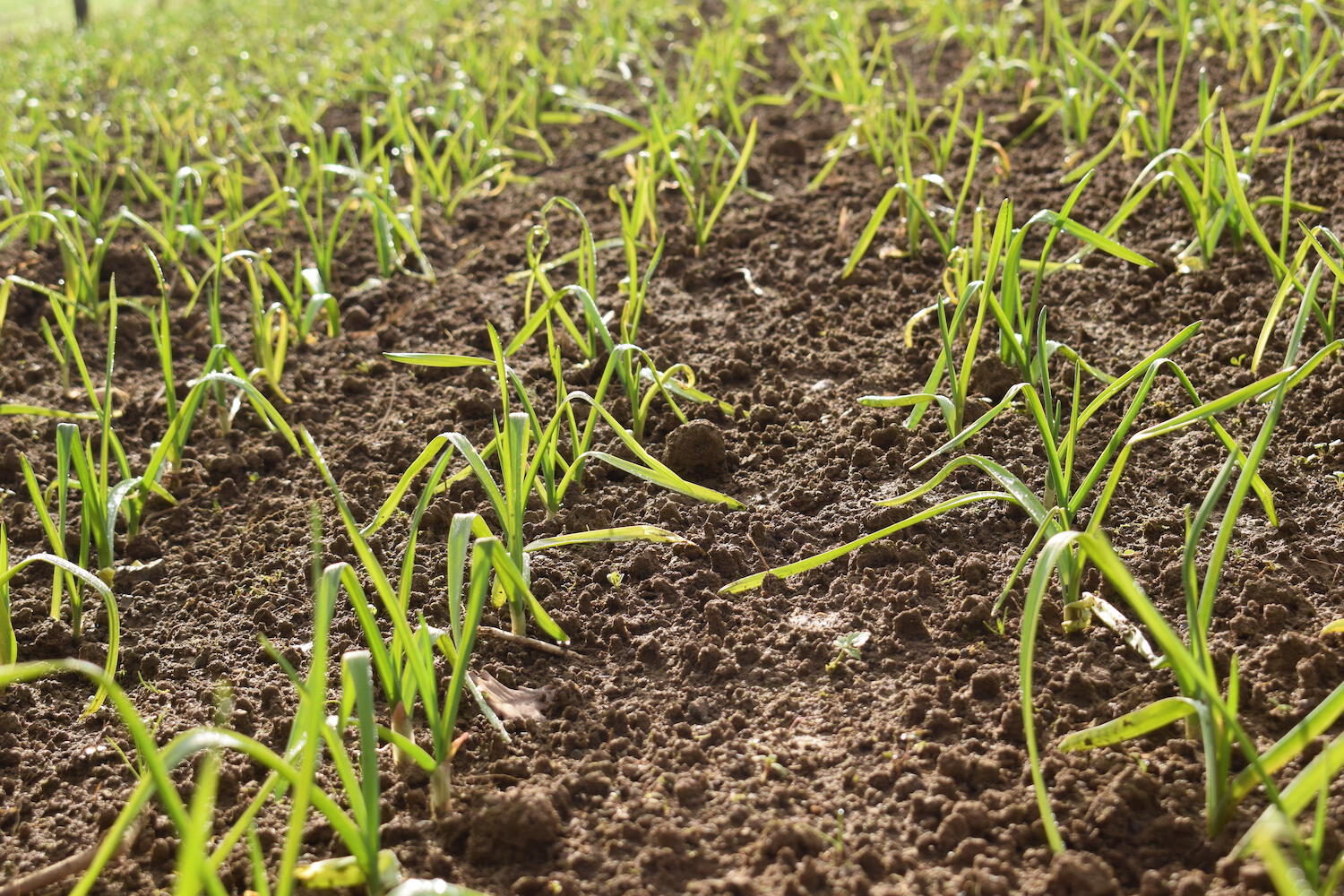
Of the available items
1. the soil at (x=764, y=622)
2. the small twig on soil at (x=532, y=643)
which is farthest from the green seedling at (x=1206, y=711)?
the small twig on soil at (x=532, y=643)

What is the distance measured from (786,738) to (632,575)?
1.50 ft

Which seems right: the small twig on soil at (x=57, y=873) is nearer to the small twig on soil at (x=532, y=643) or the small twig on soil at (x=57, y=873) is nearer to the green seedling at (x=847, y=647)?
the small twig on soil at (x=532, y=643)

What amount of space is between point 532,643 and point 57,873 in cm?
66

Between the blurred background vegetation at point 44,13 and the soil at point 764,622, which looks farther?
the blurred background vegetation at point 44,13

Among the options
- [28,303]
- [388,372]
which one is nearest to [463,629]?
[388,372]

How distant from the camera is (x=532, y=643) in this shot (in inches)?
65.4

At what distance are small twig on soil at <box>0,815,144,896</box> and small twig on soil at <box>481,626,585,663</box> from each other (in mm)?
510

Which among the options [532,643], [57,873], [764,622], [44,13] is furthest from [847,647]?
[44,13]

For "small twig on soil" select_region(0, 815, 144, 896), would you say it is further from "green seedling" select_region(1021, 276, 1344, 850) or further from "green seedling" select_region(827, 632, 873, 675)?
"green seedling" select_region(1021, 276, 1344, 850)

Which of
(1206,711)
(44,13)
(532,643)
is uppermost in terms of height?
(44,13)

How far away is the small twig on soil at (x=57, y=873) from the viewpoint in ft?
4.01

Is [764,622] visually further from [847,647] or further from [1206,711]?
[1206,711]

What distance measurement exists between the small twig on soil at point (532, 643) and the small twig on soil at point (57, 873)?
0.51 meters

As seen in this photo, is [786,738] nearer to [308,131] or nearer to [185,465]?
[185,465]
